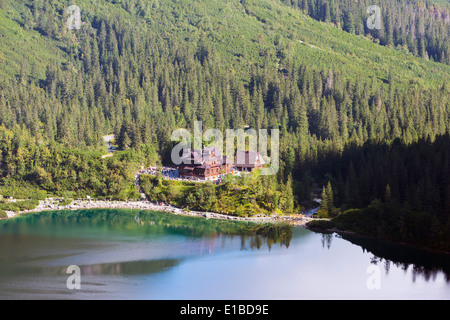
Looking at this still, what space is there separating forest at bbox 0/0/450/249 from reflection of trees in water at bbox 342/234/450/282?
7473 millimetres

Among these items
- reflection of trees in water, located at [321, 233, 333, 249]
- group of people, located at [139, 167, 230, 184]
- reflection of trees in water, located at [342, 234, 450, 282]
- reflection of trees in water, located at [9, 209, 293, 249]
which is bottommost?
reflection of trees in water, located at [342, 234, 450, 282]

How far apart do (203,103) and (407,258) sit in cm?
7846

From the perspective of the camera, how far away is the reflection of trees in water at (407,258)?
6719 cm

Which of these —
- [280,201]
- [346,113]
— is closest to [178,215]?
[280,201]

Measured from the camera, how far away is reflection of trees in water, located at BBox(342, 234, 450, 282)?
67188mm

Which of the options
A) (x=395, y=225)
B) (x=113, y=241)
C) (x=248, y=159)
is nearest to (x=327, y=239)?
(x=395, y=225)

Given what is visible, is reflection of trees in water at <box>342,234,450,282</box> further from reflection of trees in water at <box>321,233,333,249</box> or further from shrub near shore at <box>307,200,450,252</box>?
reflection of trees in water at <box>321,233,333,249</box>

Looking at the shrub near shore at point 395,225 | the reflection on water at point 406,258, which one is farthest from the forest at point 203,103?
the reflection on water at point 406,258

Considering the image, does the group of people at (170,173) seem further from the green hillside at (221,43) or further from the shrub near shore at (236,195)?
the green hillside at (221,43)

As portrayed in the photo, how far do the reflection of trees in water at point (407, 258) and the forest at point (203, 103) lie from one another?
24.5ft

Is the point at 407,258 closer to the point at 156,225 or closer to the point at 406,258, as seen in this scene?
the point at 406,258

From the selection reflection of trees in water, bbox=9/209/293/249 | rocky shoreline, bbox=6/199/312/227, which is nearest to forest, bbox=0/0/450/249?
rocky shoreline, bbox=6/199/312/227

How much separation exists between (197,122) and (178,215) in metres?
42.5

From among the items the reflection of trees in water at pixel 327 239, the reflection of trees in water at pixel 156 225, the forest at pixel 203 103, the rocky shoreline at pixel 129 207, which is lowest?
the reflection of trees in water at pixel 327 239
